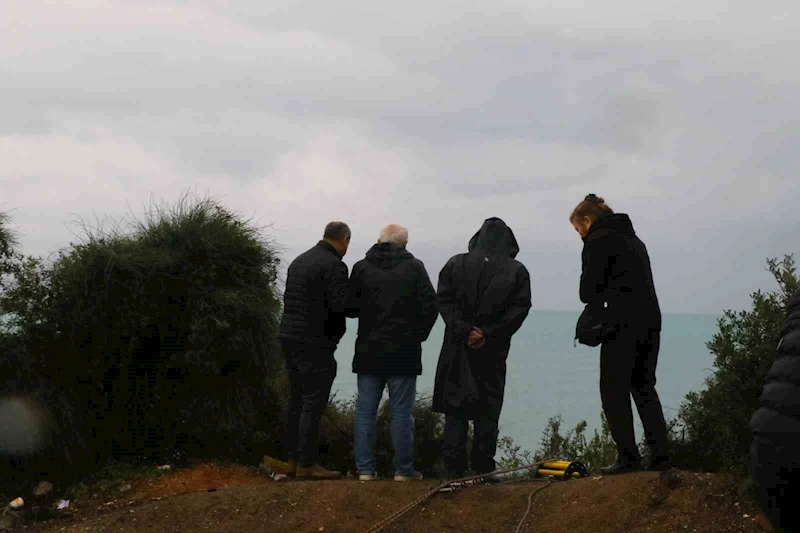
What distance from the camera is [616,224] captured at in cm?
738

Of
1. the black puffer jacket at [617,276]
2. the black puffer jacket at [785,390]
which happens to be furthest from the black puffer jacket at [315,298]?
the black puffer jacket at [785,390]

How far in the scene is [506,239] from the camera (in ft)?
27.1

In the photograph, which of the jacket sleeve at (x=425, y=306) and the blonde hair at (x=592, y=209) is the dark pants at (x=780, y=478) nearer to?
the blonde hair at (x=592, y=209)

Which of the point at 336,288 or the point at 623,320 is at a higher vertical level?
the point at 336,288

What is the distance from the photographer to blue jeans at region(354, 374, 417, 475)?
27.5 ft

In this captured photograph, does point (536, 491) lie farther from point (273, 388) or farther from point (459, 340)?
point (273, 388)

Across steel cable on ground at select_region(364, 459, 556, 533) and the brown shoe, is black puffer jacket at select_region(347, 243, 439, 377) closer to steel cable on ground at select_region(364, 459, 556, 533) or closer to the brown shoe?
steel cable on ground at select_region(364, 459, 556, 533)

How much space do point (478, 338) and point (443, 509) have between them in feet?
4.77

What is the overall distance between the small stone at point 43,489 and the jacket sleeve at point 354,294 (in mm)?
3830

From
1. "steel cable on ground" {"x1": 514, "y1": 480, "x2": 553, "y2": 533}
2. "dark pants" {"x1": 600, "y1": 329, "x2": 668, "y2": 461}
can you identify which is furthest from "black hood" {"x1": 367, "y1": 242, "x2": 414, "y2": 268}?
"steel cable on ground" {"x1": 514, "y1": 480, "x2": 553, "y2": 533}

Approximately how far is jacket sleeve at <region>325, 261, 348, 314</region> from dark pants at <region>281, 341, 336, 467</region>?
47 centimetres

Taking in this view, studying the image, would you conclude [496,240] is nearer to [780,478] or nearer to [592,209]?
[592,209]

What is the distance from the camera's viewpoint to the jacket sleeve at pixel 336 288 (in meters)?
8.55

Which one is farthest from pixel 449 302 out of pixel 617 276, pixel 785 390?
pixel 785 390
